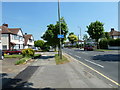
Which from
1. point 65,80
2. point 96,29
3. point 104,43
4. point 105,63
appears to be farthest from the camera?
point 104,43

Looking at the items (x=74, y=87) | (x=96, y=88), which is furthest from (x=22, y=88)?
(x=96, y=88)

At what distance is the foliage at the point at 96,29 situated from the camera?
45.3 metres

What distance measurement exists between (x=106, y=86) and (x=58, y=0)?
45.1 feet

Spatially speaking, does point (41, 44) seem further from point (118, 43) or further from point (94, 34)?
point (118, 43)

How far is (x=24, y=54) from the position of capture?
68.4 ft

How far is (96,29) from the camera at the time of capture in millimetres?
45188

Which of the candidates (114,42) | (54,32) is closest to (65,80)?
(54,32)

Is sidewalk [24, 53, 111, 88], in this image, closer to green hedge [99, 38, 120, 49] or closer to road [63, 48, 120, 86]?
road [63, 48, 120, 86]

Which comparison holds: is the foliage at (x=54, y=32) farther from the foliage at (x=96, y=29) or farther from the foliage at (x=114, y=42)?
the foliage at (x=114, y=42)

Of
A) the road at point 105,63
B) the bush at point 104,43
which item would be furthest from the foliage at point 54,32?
the bush at point 104,43

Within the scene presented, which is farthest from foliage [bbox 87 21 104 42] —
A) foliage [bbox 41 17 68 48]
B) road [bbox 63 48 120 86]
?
foliage [bbox 41 17 68 48]

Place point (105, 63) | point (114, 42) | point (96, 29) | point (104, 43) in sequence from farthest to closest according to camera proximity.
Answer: point (104, 43) → point (114, 42) → point (96, 29) → point (105, 63)

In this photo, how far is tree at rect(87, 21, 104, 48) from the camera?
45312 millimetres

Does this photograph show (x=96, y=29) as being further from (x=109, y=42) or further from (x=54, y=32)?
(x=54, y=32)
